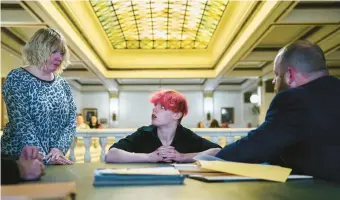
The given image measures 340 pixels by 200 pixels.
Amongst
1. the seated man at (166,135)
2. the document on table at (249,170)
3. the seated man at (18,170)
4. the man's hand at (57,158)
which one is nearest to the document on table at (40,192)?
the seated man at (18,170)

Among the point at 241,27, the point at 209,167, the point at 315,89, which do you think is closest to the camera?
the point at 209,167

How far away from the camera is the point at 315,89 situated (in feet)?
5.45

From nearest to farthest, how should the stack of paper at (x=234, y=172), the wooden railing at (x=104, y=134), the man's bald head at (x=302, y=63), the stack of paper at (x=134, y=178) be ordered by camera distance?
1. the stack of paper at (x=134, y=178)
2. the stack of paper at (x=234, y=172)
3. the man's bald head at (x=302, y=63)
4. the wooden railing at (x=104, y=134)

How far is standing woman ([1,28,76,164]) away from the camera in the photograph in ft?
7.11

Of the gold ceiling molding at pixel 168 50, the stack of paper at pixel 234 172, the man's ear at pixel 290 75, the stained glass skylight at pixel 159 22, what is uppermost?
the stained glass skylight at pixel 159 22

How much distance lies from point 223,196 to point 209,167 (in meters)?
0.42

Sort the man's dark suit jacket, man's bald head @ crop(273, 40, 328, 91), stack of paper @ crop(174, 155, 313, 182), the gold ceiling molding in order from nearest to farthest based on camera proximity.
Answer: stack of paper @ crop(174, 155, 313, 182) → the man's dark suit jacket → man's bald head @ crop(273, 40, 328, 91) → the gold ceiling molding

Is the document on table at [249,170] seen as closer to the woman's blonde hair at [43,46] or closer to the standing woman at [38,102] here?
the standing woman at [38,102]

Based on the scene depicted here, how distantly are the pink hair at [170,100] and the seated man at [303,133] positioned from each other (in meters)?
0.87

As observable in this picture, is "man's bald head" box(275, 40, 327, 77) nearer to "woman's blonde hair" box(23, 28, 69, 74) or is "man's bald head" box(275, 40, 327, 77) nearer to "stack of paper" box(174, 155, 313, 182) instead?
"stack of paper" box(174, 155, 313, 182)

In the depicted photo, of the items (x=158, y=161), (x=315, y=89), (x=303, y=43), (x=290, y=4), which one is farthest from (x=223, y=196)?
(x=290, y=4)

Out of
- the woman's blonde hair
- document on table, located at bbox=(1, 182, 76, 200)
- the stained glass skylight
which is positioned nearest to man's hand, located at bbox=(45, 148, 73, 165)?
the woman's blonde hair

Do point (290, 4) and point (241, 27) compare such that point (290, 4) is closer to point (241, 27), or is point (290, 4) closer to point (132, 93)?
point (241, 27)

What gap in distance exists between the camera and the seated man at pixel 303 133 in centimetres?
157
